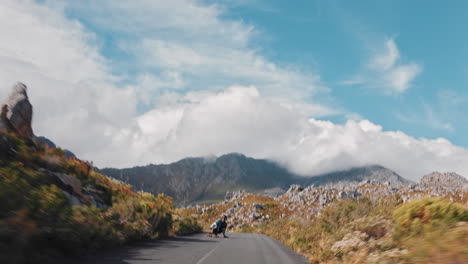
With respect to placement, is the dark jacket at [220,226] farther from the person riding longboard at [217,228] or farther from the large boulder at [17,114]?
the large boulder at [17,114]

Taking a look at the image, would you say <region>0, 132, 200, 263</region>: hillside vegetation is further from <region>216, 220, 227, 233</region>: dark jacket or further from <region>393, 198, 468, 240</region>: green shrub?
<region>393, 198, 468, 240</region>: green shrub

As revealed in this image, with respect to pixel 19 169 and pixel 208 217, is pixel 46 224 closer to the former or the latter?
pixel 19 169

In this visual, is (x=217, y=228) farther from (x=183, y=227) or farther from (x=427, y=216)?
(x=427, y=216)

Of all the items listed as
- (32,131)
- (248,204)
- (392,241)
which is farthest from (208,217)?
(392,241)

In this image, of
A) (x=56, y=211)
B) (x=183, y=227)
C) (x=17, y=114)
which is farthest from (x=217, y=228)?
(x=56, y=211)

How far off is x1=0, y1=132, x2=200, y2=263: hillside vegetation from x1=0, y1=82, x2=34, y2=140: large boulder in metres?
3.82

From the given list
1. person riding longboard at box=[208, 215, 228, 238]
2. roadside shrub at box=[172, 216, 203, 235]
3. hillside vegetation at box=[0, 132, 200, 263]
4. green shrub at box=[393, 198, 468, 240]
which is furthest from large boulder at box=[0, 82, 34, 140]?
green shrub at box=[393, 198, 468, 240]

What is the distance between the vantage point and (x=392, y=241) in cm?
1077

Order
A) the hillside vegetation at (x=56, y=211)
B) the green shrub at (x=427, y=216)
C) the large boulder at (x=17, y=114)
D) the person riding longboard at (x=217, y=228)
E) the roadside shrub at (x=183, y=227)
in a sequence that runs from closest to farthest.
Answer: the hillside vegetation at (x=56, y=211) → the green shrub at (x=427, y=216) → the large boulder at (x=17, y=114) → the person riding longboard at (x=217, y=228) → the roadside shrub at (x=183, y=227)

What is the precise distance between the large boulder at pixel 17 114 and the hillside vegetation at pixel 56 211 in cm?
382

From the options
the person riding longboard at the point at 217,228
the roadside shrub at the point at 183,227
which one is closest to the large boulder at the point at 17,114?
the roadside shrub at the point at 183,227

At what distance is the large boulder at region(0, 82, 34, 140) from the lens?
23500 millimetres

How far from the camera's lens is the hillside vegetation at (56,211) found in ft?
30.1

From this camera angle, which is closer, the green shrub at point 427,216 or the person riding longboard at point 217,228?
the green shrub at point 427,216
